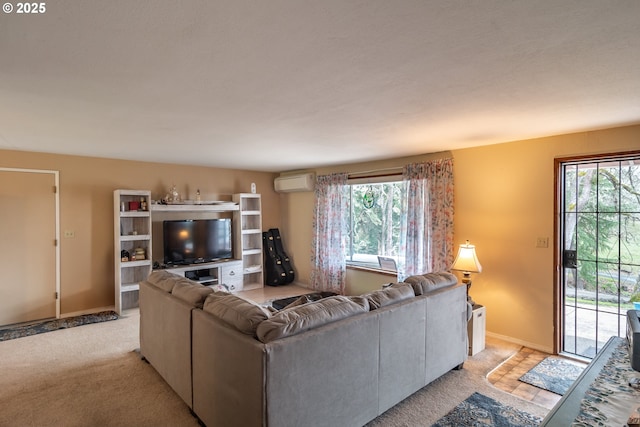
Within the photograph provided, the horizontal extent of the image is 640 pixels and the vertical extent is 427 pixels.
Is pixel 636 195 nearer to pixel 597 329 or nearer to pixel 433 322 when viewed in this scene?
pixel 597 329

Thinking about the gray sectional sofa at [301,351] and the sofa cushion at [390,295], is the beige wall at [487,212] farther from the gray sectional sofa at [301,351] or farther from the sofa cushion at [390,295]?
the sofa cushion at [390,295]

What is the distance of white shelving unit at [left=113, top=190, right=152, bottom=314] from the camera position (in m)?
4.72

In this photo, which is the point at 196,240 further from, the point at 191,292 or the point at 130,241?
the point at 191,292

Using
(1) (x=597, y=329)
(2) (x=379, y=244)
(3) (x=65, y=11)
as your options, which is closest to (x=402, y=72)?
(3) (x=65, y=11)

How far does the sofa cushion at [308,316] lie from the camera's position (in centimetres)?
183

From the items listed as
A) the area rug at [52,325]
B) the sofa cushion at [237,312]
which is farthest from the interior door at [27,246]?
the sofa cushion at [237,312]

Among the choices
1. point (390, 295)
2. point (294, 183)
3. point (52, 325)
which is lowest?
point (52, 325)

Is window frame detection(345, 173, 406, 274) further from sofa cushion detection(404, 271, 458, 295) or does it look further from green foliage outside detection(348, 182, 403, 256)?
sofa cushion detection(404, 271, 458, 295)

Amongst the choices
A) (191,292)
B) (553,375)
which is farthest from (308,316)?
(553,375)

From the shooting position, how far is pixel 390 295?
2.54 metres

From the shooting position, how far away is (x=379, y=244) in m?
5.40

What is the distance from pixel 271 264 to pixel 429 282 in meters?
4.02

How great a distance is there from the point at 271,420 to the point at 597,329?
3532 millimetres

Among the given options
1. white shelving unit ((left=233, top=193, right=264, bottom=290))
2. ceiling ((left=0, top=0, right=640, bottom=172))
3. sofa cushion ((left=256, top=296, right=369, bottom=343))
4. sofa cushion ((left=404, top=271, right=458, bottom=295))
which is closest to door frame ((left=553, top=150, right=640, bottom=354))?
ceiling ((left=0, top=0, right=640, bottom=172))
